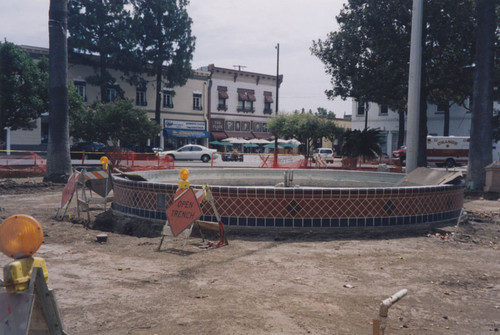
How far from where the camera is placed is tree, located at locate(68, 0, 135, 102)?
4094cm

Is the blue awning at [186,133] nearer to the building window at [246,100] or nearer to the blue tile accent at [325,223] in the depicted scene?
the building window at [246,100]

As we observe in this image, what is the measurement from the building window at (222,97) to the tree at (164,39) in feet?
28.5

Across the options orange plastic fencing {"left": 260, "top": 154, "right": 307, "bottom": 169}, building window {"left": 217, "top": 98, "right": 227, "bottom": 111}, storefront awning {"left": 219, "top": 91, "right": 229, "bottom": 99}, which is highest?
storefront awning {"left": 219, "top": 91, "right": 229, "bottom": 99}

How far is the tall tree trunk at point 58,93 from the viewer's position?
669 inches

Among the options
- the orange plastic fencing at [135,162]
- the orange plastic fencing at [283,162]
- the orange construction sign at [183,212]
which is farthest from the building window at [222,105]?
the orange construction sign at [183,212]

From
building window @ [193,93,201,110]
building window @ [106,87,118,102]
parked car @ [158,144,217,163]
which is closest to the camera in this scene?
parked car @ [158,144,217,163]

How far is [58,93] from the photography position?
1734cm

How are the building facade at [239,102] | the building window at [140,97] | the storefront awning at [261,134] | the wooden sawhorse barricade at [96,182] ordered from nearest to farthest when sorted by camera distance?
1. the wooden sawhorse barricade at [96,182]
2. the building window at [140,97]
3. the building facade at [239,102]
4. the storefront awning at [261,134]

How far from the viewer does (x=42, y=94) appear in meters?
29.5

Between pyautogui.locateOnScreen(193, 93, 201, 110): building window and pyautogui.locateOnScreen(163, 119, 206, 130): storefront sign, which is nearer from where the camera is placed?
pyautogui.locateOnScreen(163, 119, 206, 130): storefront sign

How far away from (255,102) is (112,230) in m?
52.2

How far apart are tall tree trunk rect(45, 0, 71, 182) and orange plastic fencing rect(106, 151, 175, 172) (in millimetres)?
4610

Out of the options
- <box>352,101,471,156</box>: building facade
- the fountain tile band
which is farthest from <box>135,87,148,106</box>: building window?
the fountain tile band

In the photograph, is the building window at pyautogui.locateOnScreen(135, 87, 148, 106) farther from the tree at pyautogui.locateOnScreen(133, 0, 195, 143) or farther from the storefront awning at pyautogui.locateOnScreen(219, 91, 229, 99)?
the storefront awning at pyautogui.locateOnScreen(219, 91, 229, 99)
